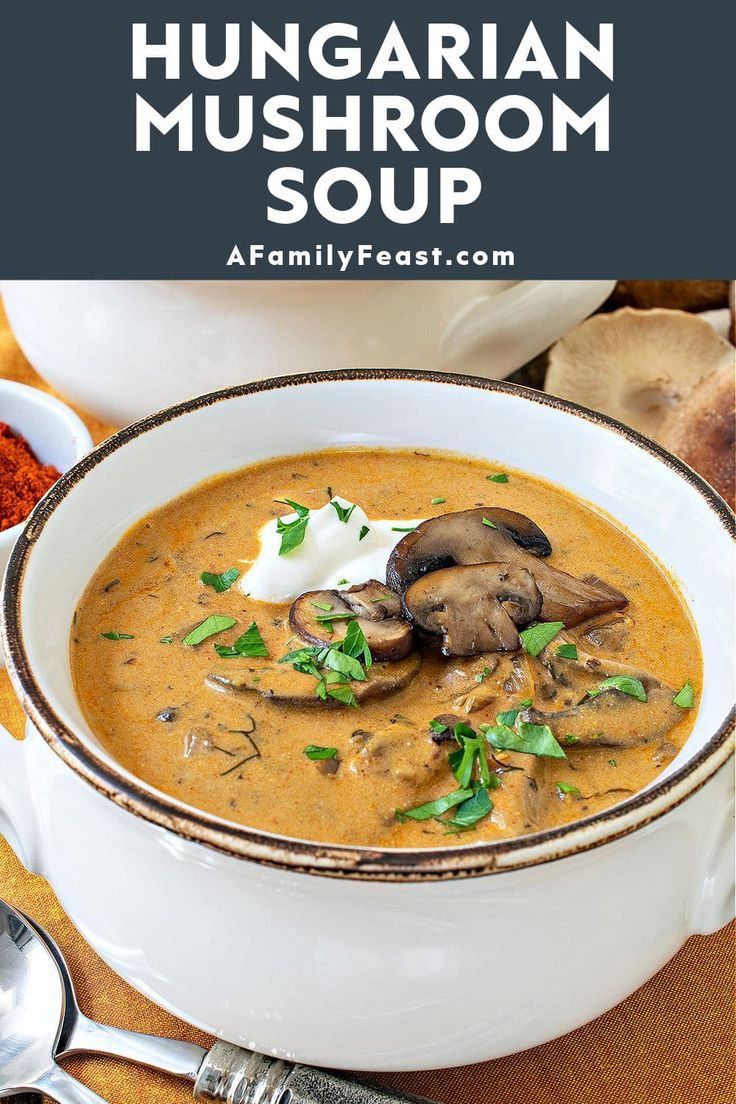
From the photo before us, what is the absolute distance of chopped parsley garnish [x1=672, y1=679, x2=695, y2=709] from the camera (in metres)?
2.10

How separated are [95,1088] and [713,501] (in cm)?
156

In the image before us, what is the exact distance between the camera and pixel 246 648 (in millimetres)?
2160

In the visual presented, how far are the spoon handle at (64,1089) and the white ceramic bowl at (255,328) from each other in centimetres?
174

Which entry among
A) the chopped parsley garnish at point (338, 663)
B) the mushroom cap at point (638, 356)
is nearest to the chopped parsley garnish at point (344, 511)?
the chopped parsley garnish at point (338, 663)

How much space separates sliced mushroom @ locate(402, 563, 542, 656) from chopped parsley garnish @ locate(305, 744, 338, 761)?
34 cm

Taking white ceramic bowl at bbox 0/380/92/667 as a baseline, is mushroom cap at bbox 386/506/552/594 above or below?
above

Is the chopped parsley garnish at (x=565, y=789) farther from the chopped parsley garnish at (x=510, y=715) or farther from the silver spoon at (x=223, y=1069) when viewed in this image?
the silver spoon at (x=223, y=1069)

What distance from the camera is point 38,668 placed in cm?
196

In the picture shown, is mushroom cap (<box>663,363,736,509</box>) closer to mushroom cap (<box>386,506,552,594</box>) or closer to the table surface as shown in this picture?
mushroom cap (<box>386,506,552,594</box>)

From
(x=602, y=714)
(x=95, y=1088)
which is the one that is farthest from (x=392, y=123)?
(x=95, y=1088)

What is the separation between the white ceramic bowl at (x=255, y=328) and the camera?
9.93 ft

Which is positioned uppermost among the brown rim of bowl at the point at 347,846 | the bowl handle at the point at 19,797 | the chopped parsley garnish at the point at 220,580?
the brown rim of bowl at the point at 347,846

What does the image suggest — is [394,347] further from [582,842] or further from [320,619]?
[582,842]

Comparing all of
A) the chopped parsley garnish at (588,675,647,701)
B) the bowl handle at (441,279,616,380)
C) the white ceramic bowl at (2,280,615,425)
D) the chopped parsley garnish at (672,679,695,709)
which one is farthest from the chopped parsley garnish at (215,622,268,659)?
the bowl handle at (441,279,616,380)
